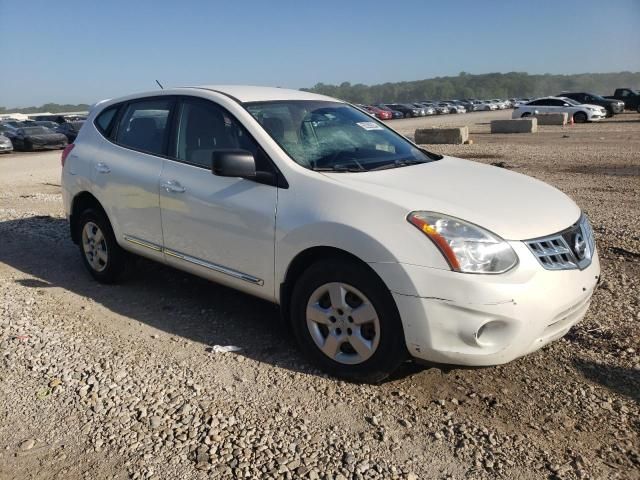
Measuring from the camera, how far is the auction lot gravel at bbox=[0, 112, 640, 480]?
2.74m

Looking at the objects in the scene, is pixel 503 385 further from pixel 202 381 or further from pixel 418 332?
pixel 202 381

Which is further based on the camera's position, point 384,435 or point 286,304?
point 286,304

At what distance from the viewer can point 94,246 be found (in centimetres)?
538

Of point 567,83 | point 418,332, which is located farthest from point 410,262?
point 567,83

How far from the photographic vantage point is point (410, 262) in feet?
9.95

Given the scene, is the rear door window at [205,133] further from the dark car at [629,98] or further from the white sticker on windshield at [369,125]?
the dark car at [629,98]

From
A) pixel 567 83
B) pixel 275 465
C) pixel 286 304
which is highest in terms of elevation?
pixel 567 83

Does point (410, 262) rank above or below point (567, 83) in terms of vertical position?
below

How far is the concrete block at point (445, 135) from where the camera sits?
2159 cm

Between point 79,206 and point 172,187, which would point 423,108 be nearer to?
point 79,206

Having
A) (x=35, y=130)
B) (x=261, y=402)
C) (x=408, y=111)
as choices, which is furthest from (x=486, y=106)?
(x=261, y=402)

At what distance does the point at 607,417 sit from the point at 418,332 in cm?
111

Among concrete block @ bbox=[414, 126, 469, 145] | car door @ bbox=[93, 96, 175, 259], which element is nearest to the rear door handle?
car door @ bbox=[93, 96, 175, 259]

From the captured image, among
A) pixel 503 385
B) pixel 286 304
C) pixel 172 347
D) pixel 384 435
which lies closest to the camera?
pixel 384 435
